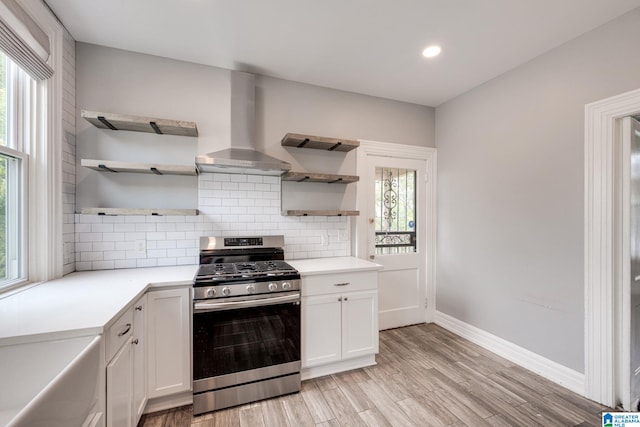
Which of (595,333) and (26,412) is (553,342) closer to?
(595,333)

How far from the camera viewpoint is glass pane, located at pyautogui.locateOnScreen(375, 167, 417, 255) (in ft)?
10.6

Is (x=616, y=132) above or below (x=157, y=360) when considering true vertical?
above

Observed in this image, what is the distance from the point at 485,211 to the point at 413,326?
161 cm

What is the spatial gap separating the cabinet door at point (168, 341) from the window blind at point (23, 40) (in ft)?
5.15

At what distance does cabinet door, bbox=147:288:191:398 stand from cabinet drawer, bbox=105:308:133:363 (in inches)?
9.7

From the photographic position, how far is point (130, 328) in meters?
Answer: 1.58

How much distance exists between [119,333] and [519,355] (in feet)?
10.3

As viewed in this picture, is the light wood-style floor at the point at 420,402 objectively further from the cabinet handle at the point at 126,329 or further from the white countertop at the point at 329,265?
the white countertop at the point at 329,265

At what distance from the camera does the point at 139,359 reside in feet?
5.69

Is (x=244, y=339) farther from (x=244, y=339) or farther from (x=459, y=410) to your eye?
(x=459, y=410)

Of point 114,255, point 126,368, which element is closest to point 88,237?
point 114,255

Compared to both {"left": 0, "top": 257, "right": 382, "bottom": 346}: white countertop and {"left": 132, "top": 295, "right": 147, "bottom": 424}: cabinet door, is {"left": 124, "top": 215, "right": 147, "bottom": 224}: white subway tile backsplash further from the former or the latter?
{"left": 132, "top": 295, "right": 147, "bottom": 424}: cabinet door

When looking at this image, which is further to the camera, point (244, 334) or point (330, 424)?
point (244, 334)

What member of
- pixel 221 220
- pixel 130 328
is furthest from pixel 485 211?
pixel 130 328
